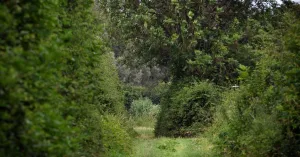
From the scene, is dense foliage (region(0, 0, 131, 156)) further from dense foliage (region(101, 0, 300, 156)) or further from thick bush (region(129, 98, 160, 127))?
thick bush (region(129, 98, 160, 127))

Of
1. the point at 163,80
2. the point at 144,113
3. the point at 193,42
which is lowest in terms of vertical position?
the point at 144,113

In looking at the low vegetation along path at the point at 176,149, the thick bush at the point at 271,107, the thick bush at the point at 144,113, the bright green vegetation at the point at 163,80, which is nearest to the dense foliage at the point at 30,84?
the bright green vegetation at the point at 163,80

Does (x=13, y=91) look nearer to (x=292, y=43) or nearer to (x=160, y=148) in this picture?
(x=292, y=43)

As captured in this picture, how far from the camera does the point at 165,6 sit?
960 inches

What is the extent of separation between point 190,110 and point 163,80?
678 centimetres

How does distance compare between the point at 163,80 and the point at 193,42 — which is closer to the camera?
the point at 193,42

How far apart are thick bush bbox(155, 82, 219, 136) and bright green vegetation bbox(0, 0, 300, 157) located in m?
0.06

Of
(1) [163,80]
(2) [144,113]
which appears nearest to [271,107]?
(1) [163,80]

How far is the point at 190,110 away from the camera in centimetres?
2203

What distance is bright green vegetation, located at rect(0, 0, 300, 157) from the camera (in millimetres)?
5258

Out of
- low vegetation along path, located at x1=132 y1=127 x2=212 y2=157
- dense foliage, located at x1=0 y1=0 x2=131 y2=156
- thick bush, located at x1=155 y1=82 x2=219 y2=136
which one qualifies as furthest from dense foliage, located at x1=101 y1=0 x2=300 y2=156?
dense foliage, located at x1=0 y1=0 x2=131 y2=156

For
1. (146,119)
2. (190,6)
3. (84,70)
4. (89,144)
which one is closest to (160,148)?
(89,144)

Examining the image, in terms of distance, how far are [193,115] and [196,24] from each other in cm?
492

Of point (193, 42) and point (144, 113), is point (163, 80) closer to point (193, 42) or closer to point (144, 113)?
point (193, 42)
